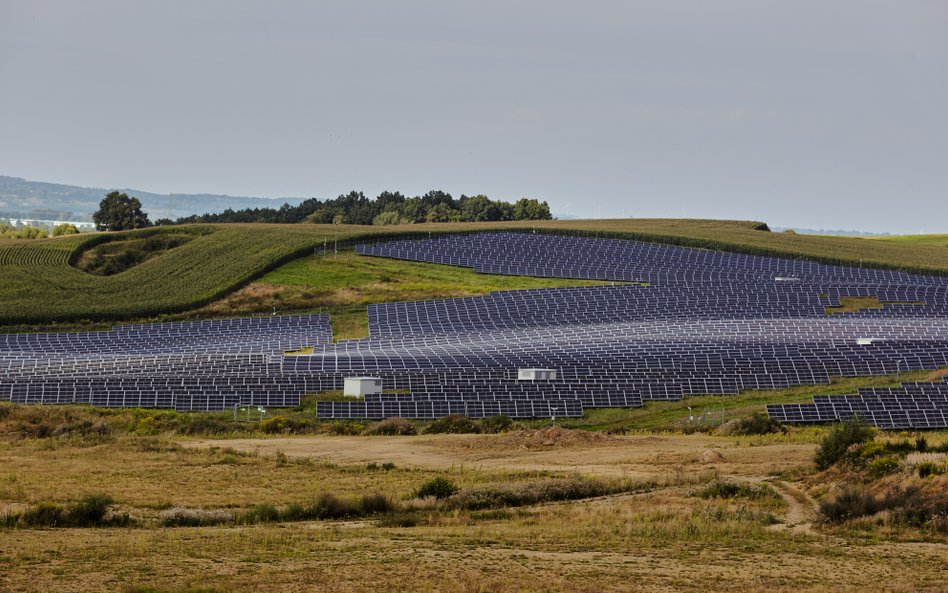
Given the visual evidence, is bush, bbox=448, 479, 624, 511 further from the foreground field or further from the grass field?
the grass field

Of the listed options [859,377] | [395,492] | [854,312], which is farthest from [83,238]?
[395,492]

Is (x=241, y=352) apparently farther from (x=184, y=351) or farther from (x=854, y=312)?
(x=854, y=312)

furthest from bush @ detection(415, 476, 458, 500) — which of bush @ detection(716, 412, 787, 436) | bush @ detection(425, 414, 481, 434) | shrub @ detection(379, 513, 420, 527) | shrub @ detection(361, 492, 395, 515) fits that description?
bush @ detection(716, 412, 787, 436)

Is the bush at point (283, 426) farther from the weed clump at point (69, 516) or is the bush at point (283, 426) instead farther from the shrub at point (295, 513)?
the weed clump at point (69, 516)

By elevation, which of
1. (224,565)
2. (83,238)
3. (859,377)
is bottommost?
(224,565)

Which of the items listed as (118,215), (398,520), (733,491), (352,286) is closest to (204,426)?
(398,520)

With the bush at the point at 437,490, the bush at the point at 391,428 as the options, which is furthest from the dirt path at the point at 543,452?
the bush at the point at 437,490
